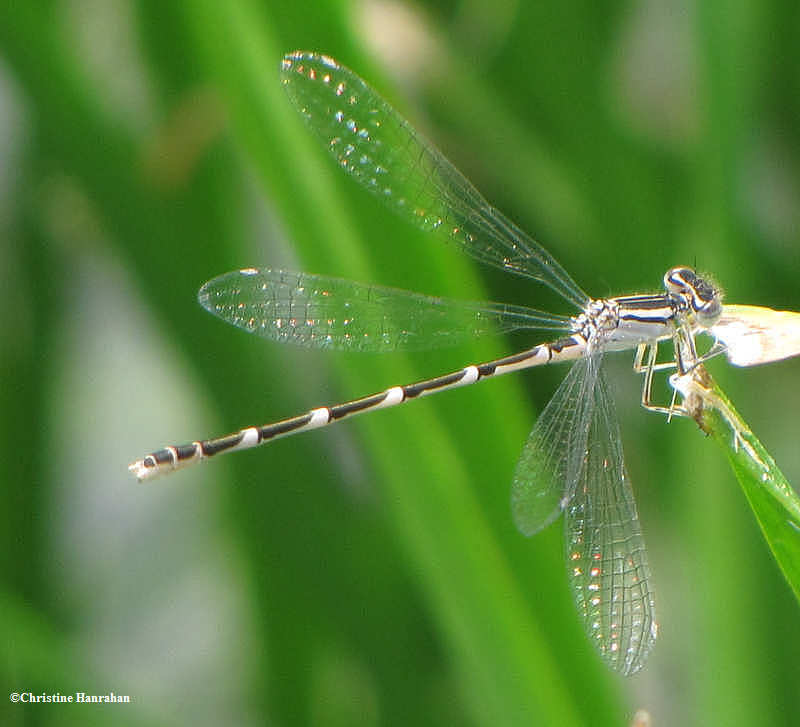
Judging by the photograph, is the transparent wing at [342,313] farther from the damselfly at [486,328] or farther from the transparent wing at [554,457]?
the transparent wing at [554,457]

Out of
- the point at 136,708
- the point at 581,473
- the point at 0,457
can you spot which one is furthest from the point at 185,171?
the point at 136,708

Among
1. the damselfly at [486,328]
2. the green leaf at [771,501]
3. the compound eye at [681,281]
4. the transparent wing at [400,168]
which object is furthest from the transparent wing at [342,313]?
the green leaf at [771,501]

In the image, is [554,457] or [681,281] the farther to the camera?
[681,281]

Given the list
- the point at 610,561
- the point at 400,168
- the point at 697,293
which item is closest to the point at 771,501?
the point at 610,561

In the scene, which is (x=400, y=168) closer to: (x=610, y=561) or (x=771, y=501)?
(x=610, y=561)

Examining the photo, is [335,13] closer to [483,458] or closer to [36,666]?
[483,458]
